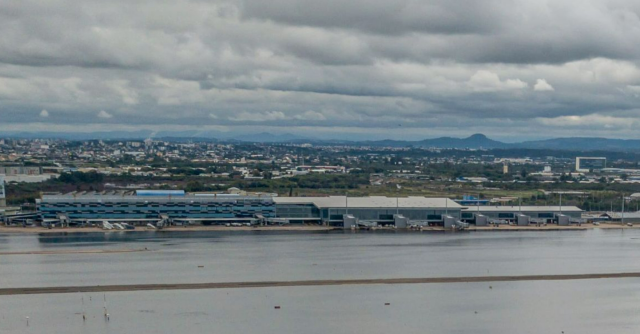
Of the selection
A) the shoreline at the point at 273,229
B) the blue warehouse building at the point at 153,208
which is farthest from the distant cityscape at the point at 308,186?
the shoreline at the point at 273,229

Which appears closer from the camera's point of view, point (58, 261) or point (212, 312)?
point (212, 312)

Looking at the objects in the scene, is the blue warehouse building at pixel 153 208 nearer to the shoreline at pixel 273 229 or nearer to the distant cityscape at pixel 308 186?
the distant cityscape at pixel 308 186

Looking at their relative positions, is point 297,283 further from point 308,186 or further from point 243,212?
point 308,186

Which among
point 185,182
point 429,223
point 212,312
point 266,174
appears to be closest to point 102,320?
point 212,312

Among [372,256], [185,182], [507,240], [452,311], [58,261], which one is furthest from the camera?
[185,182]

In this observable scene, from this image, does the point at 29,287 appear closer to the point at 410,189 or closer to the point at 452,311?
the point at 452,311

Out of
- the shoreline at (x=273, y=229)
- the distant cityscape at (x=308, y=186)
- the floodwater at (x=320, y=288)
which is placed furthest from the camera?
the distant cityscape at (x=308, y=186)
